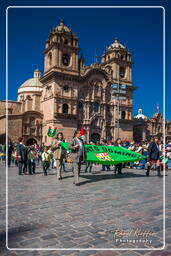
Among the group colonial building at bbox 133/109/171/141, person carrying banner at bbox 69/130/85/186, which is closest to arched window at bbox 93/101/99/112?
colonial building at bbox 133/109/171/141

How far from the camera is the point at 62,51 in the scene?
4372cm

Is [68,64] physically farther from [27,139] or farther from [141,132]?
[141,132]

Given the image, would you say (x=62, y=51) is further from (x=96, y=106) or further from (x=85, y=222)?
(x=85, y=222)

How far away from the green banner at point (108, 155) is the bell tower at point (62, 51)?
108 ft

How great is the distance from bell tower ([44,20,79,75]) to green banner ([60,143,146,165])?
32.8 m

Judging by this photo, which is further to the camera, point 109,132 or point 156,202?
point 109,132

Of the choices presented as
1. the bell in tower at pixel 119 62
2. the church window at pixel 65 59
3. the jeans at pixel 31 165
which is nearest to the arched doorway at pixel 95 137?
the bell in tower at pixel 119 62

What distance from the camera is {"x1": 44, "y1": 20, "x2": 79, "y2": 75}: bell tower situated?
43.0 metres

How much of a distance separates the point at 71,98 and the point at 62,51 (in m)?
8.42

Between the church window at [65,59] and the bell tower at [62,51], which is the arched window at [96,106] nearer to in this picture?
the bell tower at [62,51]

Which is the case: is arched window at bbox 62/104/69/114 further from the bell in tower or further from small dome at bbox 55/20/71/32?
small dome at bbox 55/20/71/32

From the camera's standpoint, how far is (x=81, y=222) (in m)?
4.80

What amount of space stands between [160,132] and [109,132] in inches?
956

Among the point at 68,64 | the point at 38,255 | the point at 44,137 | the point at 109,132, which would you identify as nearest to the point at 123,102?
the point at 109,132
